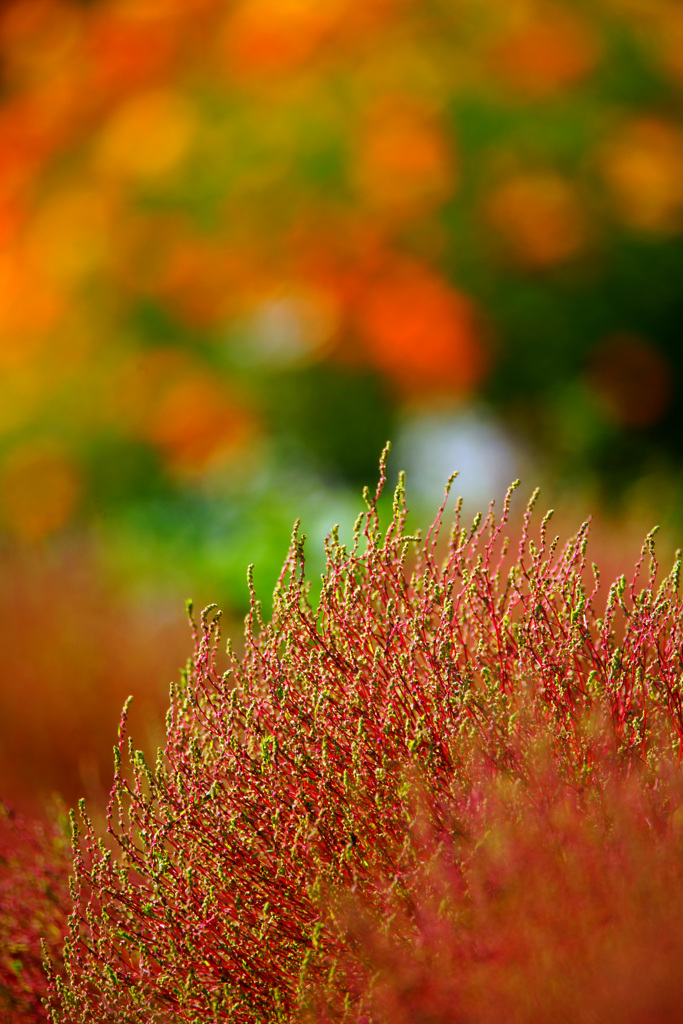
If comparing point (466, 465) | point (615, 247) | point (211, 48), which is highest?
point (211, 48)

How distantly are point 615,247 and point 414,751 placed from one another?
496 centimetres

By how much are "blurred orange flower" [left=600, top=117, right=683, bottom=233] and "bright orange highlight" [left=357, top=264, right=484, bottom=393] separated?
3.64 feet

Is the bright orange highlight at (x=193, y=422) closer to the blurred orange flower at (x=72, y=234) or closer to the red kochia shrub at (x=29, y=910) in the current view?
the blurred orange flower at (x=72, y=234)

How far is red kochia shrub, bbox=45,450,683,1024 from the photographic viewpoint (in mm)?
867

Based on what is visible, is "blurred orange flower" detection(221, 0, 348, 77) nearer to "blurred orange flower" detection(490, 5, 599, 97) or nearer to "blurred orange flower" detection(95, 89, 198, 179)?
"blurred orange flower" detection(95, 89, 198, 179)

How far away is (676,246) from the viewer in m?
5.41

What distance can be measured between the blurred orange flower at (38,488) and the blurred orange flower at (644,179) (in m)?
3.28

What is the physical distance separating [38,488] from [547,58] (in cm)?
366

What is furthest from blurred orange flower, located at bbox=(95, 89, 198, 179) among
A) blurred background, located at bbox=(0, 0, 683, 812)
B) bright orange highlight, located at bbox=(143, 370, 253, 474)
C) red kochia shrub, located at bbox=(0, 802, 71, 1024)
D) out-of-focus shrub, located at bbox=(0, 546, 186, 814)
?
red kochia shrub, located at bbox=(0, 802, 71, 1024)

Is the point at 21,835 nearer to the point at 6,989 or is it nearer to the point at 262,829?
the point at 6,989

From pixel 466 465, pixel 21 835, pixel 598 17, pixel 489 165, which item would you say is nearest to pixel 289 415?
pixel 466 465

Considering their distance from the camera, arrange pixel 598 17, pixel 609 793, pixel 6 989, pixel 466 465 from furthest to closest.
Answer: pixel 598 17 < pixel 466 465 < pixel 6 989 < pixel 609 793

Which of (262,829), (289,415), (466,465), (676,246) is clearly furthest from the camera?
(676,246)

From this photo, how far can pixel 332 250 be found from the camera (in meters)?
5.32
